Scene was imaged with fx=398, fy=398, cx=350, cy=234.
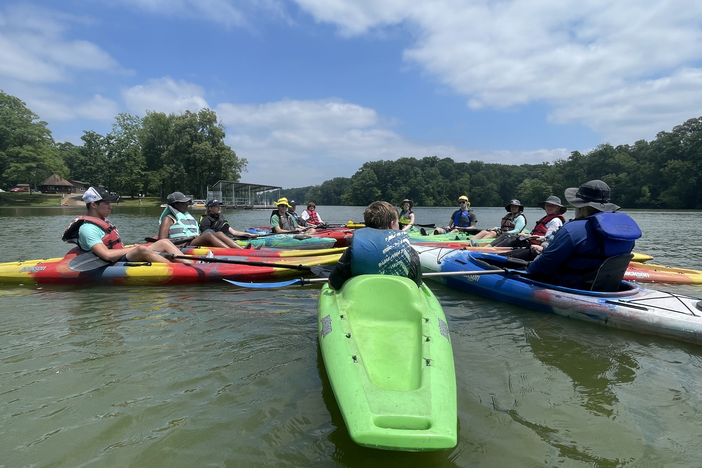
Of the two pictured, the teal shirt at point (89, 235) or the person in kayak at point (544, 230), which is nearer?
the teal shirt at point (89, 235)

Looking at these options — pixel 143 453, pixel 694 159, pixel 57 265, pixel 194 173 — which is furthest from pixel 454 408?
pixel 694 159

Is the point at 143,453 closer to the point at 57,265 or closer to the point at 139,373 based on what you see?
the point at 139,373

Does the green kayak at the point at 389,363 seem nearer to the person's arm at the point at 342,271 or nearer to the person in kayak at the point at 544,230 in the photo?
the person's arm at the point at 342,271

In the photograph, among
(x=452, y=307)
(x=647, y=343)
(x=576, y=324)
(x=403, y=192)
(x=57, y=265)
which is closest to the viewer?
(x=647, y=343)

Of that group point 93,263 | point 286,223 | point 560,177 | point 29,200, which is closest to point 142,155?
point 29,200

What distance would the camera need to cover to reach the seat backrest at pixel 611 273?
179 inches

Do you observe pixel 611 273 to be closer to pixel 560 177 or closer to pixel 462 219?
pixel 462 219

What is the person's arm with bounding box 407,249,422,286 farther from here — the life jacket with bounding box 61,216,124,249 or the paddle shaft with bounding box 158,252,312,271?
the life jacket with bounding box 61,216,124,249

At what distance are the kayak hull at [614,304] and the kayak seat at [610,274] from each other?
0.47ft

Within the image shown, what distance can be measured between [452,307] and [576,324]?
150 centimetres

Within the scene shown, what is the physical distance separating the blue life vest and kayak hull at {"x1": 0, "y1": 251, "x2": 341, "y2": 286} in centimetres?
428

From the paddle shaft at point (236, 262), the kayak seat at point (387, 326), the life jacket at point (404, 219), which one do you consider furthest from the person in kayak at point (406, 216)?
the kayak seat at point (387, 326)

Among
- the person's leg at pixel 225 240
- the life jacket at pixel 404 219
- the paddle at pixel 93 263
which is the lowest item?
the paddle at pixel 93 263

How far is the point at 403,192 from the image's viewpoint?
298 feet
